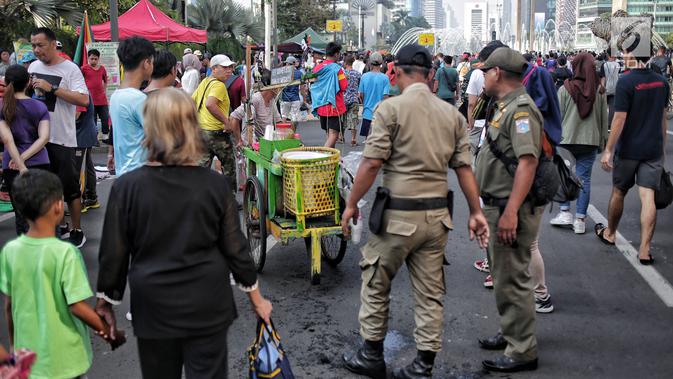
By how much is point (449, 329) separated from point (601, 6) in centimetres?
18768

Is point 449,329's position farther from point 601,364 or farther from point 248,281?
point 248,281

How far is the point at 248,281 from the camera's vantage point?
3.15m

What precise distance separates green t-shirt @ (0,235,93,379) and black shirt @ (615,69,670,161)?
5.01m

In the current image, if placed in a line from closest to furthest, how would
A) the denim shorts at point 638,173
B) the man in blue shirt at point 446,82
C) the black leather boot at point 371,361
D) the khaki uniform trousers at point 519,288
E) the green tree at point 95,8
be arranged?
the black leather boot at point 371,361 < the khaki uniform trousers at point 519,288 < the denim shorts at point 638,173 < the man in blue shirt at point 446,82 < the green tree at point 95,8

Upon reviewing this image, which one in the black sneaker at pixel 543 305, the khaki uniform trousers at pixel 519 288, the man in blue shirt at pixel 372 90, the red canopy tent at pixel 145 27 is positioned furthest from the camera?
the red canopy tent at pixel 145 27

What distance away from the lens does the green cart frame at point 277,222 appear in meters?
5.83

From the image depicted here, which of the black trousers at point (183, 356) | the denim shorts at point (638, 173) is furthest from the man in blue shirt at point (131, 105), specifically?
the denim shorts at point (638, 173)

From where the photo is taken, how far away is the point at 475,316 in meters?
5.35

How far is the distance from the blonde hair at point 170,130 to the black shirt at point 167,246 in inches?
2.1

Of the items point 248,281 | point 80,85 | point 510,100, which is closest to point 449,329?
point 510,100

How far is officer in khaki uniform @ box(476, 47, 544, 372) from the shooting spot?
4.32 metres

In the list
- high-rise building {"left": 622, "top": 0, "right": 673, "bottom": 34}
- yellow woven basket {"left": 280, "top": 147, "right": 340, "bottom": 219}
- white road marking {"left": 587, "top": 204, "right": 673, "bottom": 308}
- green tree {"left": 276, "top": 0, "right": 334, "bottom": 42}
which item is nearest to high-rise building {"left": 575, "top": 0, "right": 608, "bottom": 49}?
high-rise building {"left": 622, "top": 0, "right": 673, "bottom": 34}

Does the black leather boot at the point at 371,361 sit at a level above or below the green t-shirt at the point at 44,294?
below

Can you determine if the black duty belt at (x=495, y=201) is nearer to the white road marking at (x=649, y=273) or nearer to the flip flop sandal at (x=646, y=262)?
the white road marking at (x=649, y=273)
